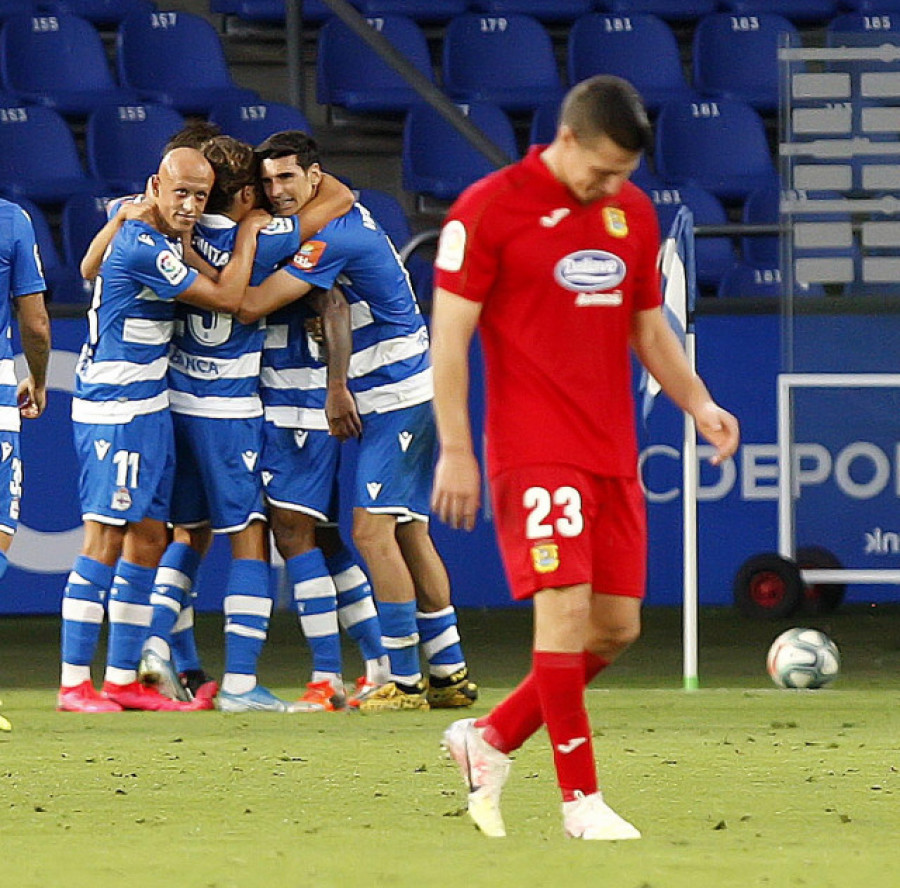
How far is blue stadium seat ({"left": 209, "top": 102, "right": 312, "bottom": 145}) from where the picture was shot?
12164 millimetres

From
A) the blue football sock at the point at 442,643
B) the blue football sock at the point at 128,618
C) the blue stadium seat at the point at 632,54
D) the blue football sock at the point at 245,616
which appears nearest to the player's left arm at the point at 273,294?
the blue football sock at the point at 245,616

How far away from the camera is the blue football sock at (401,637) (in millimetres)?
7395

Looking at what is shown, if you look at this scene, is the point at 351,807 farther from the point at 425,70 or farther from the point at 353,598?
the point at 425,70

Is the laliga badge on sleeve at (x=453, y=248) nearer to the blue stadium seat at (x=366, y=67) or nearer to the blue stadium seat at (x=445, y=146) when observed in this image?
the blue stadium seat at (x=445, y=146)

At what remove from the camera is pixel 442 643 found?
7.47 metres

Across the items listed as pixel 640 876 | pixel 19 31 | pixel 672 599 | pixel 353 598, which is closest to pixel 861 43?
pixel 672 599

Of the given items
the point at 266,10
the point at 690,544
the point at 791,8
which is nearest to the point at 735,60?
the point at 791,8

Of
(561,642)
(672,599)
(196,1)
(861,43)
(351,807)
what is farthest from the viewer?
(196,1)

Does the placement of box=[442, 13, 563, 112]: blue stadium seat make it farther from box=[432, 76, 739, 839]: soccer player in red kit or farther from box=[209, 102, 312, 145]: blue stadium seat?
box=[432, 76, 739, 839]: soccer player in red kit

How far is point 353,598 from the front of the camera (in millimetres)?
7906

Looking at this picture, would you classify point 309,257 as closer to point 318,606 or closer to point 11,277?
point 11,277

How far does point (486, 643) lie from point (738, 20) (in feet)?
16.6

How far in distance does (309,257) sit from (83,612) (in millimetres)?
1403

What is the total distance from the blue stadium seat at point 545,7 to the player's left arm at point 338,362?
6521 mm
